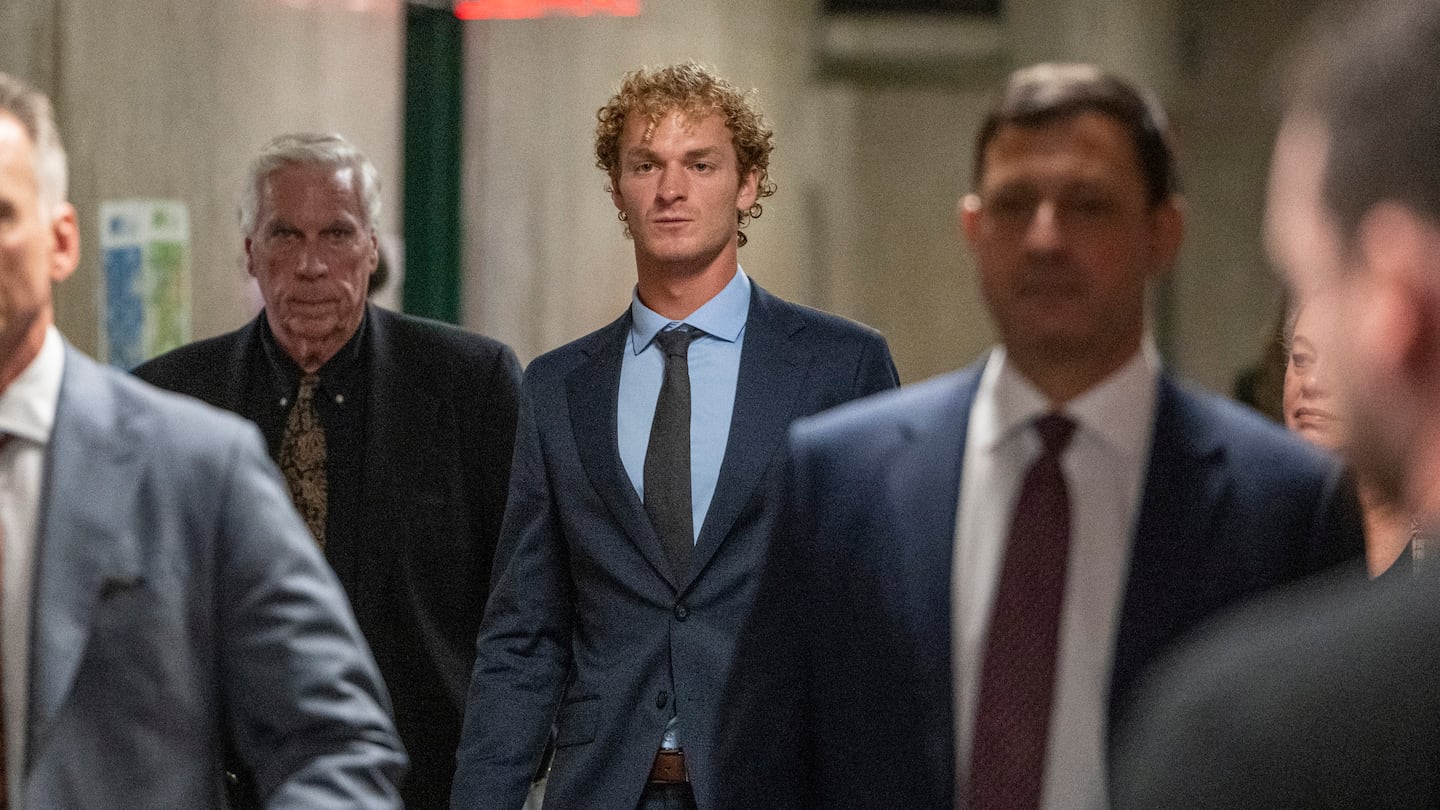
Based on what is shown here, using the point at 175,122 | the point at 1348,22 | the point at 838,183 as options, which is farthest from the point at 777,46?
the point at 1348,22

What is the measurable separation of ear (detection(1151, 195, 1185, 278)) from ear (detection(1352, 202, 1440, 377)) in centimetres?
92

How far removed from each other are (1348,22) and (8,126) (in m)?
1.45

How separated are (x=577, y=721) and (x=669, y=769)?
17cm

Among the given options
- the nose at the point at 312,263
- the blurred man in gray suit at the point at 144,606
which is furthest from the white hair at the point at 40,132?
the nose at the point at 312,263

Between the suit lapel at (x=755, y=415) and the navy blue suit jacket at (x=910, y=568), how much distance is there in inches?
32.6

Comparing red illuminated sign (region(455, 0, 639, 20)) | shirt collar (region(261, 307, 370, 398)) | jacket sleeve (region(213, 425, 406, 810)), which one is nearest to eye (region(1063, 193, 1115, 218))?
jacket sleeve (region(213, 425, 406, 810))

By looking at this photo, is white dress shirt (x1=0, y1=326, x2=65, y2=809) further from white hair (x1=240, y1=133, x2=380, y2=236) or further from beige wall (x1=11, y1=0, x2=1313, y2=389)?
beige wall (x1=11, y1=0, x2=1313, y2=389)

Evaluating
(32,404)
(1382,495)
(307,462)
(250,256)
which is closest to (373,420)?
(307,462)

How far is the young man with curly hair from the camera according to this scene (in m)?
2.89

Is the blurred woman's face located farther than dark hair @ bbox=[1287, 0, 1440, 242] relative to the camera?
Yes

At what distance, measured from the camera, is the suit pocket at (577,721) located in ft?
9.53

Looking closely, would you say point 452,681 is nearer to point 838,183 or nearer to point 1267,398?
point 1267,398

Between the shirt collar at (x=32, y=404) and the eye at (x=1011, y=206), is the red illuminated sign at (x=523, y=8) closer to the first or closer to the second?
the shirt collar at (x=32, y=404)

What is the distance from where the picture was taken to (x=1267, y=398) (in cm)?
404
